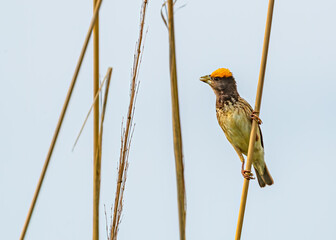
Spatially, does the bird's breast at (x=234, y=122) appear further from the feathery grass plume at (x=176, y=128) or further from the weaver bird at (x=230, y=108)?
the feathery grass plume at (x=176, y=128)

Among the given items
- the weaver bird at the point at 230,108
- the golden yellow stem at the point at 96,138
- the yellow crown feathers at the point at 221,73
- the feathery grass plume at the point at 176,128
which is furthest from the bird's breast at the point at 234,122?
the feathery grass plume at the point at 176,128

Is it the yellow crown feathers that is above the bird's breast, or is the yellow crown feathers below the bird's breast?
above

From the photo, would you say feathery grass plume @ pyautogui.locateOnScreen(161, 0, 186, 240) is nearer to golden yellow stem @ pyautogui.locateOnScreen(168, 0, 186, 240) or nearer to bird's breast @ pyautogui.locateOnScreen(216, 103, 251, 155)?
golden yellow stem @ pyautogui.locateOnScreen(168, 0, 186, 240)

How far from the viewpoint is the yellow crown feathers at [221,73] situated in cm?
472

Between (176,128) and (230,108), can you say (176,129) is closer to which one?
(176,128)

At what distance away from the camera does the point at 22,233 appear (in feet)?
5.93

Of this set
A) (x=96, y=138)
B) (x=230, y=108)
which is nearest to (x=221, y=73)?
(x=230, y=108)

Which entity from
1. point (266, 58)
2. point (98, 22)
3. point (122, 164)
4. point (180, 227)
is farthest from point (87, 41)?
point (266, 58)

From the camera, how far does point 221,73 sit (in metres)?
4.72

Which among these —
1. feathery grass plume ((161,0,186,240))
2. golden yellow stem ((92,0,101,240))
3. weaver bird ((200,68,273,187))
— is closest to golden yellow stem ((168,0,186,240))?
feathery grass plume ((161,0,186,240))

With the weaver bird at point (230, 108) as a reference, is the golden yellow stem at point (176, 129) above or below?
below

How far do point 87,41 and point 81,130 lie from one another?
0.30 meters

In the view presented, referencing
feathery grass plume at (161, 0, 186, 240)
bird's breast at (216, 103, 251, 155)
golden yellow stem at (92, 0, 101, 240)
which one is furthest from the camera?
bird's breast at (216, 103, 251, 155)

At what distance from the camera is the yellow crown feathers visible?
4723 millimetres
